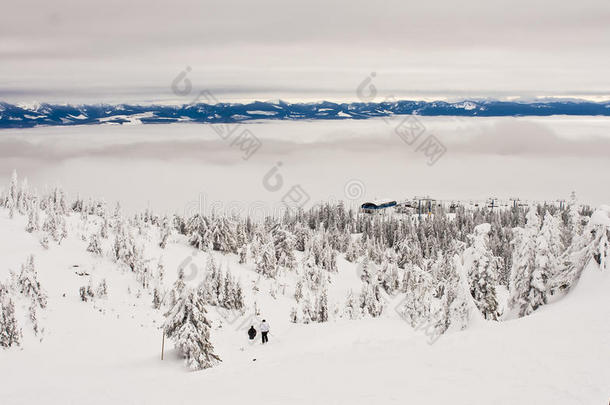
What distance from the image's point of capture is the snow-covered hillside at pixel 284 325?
50.5 ft

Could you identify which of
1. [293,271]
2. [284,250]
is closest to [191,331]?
[293,271]

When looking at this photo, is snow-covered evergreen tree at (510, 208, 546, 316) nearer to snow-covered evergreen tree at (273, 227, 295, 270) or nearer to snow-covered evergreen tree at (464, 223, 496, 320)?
snow-covered evergreen tree at (464, 223, 496, 320)

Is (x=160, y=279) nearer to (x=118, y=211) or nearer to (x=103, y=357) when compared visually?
→ (x=103, y=357)

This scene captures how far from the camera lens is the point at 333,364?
17.7 meters

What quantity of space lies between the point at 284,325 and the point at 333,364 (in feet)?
87.5

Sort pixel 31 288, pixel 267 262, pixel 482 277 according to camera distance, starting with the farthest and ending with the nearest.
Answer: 1. pixel 267 262
2. pixel 482 277
3. pixel 31 288

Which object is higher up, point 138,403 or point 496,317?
point 138,403

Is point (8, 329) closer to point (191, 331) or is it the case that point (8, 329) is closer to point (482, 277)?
point (191, 331)

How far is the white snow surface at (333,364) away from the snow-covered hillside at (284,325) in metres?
0.08

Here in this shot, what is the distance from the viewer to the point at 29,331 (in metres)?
29.3

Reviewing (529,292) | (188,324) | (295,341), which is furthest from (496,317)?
(188,324)

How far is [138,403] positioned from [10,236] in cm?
3612

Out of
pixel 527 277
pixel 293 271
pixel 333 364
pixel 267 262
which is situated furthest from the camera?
pixel 293 271

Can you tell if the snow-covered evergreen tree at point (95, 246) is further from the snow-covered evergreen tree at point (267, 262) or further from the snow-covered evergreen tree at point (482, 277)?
the snow-covered evergreen tree at point (482, 277)
